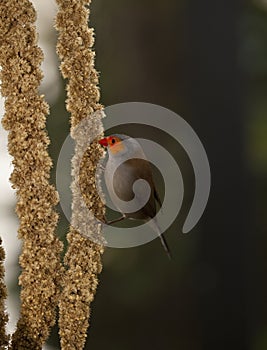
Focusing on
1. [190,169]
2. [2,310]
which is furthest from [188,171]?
[2,310]

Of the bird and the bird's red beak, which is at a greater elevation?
the bird's red beak

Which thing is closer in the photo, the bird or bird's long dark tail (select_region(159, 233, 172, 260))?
the bird

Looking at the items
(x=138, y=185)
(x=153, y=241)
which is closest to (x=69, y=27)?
(x=138, y=185)

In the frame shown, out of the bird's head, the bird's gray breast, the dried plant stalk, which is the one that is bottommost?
the dried plant stalk

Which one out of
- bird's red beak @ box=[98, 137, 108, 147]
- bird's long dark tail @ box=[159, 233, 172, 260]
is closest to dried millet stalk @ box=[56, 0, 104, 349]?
bird's red beak @ box=[98, 137, 108, 147]

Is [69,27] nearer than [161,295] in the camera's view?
Yes

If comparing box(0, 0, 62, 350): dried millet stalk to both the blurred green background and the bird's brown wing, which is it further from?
the blurred green background

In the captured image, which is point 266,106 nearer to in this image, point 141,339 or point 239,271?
point 239,271

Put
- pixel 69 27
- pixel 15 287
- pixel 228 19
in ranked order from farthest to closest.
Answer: pixel 15 287 < pixel 228 19 < pixel 69 27
